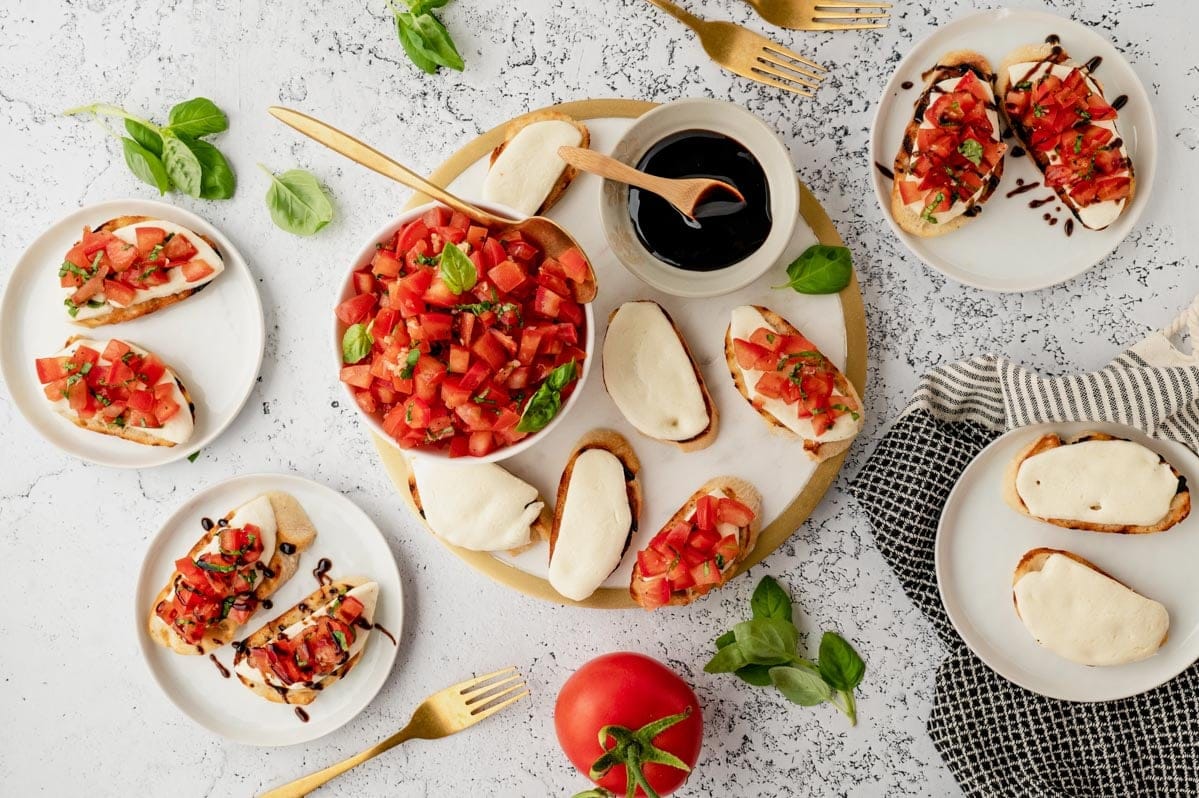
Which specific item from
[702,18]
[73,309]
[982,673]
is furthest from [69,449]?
[982,673]

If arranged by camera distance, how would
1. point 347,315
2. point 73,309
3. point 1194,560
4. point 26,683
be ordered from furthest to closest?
point 26,683
point 73,309
point 1194,560
point 347,315

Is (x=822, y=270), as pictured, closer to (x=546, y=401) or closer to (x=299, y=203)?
(x=546, y=401)

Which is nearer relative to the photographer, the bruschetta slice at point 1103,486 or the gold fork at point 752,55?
the bruschetta slice at point 1103,486

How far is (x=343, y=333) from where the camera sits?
7.31 ft

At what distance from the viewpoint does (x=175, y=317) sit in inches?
108

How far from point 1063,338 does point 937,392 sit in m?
0.42

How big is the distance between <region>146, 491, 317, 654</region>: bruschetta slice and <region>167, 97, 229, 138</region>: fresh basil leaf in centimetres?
114

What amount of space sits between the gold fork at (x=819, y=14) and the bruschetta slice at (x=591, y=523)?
52.9 inches

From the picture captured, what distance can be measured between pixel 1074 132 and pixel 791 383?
3.40ft

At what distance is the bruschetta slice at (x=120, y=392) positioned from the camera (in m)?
2.63

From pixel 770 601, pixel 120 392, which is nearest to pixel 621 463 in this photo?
pixel 770 601

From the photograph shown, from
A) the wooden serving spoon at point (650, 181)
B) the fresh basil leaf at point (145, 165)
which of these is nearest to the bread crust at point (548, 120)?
the wooden serving spoon at point (650, 181)

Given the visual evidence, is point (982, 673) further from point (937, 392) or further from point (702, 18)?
point (702, 18)

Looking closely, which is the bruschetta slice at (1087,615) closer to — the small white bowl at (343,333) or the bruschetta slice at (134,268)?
the small white bowl at (343,333)
